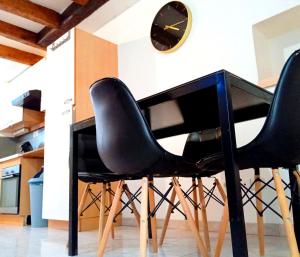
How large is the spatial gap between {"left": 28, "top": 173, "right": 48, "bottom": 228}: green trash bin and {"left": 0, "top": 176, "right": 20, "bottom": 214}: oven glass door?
348 mm

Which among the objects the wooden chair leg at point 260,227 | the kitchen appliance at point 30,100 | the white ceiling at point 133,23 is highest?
the white ceiling at point 133,23

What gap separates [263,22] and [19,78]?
4542mm

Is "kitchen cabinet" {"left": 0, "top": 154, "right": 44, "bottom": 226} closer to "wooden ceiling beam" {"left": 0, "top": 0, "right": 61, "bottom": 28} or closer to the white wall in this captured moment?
the white wall

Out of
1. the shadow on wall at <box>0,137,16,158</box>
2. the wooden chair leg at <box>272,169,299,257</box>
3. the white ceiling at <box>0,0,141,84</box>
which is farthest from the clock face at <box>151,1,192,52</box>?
the shadow on wall at <box>0,137,16,158</box>

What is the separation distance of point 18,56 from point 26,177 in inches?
82.3

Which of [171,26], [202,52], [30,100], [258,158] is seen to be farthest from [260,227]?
[30,100]

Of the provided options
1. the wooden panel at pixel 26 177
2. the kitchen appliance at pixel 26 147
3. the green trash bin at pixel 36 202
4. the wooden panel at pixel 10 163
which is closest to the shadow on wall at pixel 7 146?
the kitchen appliance at pixel 26 147

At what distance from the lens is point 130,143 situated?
134 cm

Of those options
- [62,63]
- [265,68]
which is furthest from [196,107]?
[62,63]

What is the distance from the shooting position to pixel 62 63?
3.33m

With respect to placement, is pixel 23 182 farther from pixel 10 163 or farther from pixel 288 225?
pixel 288 225

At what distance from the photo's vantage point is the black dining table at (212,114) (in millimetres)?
1060

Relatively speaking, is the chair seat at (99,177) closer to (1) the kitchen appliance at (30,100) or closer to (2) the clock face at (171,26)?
(2) the clock face at (171,26)

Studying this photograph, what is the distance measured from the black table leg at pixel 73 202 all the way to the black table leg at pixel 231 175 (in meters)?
1.08
